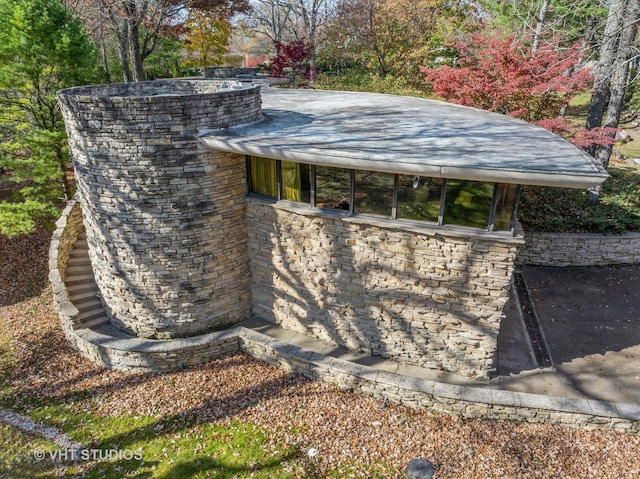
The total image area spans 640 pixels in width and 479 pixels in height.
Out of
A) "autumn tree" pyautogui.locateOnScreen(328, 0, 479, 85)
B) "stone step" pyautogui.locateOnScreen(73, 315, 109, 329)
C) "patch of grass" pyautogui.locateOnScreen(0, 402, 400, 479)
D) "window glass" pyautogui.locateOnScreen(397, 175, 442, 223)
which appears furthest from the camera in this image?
"autumn tree" pyautogui.locateOnScreen(328, 0, 479, 85)

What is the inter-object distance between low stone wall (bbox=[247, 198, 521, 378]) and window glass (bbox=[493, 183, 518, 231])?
0.73 feet

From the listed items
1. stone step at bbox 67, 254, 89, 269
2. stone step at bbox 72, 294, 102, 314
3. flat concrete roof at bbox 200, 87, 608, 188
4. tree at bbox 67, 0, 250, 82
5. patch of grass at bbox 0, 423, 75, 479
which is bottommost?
patch of grass at bbox 0, 423, 75, 479

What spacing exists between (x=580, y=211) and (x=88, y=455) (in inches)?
528

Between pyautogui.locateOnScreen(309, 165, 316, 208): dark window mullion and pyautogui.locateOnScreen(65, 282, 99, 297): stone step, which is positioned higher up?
pyautogui.locateOnScreen(309, 165, 316, 208): dark window mullion

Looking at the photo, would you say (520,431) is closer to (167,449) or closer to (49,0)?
(167,449)

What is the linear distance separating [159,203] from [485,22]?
23.9 meters

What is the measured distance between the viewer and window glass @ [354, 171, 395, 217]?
23.4 ft

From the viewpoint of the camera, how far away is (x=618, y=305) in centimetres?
973

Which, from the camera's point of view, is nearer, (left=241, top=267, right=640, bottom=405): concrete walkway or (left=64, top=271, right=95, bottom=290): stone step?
(left=241, top=267, right=640, bottom=405): concrete walkway

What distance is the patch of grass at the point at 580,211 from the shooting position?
11578 millimetres

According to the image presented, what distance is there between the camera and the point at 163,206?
7.93m

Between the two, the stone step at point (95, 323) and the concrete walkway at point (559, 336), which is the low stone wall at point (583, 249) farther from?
the stone step at point (95, 323)

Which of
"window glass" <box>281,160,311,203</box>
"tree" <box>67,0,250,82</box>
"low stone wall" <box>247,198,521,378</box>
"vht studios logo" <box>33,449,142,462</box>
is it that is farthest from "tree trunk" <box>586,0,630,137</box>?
"tree" <box>67,0,250,82</box>

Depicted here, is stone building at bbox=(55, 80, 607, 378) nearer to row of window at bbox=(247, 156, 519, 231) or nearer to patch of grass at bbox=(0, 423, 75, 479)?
row of window at bbox=(247, 156, 519, 231)
